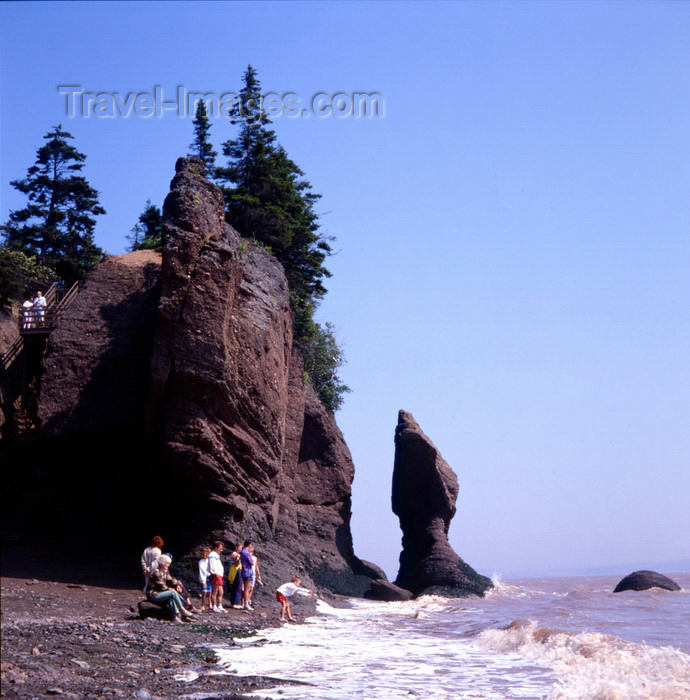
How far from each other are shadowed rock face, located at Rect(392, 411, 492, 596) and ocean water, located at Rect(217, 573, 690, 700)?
43.7ft

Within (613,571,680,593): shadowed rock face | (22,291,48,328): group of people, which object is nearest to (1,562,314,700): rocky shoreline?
(22,291,48,328): group of people

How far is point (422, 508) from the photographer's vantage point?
128ft

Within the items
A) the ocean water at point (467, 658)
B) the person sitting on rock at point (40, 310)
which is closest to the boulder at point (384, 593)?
the ocean water at point (467, 658)

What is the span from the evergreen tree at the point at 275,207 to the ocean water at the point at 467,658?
55.3 feet

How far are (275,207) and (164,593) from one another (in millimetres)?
20868

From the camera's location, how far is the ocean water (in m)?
10.7

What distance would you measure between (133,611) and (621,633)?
12.2 meters

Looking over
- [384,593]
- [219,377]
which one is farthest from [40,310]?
[384,593]

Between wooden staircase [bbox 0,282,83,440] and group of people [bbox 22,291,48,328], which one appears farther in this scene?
group of people [bbox 22,291,48,328]

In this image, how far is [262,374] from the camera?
78.4ft

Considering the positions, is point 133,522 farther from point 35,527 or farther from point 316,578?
point 316,578

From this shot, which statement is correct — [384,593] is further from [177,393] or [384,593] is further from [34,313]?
[34,313]

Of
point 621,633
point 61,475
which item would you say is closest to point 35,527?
point 61,475

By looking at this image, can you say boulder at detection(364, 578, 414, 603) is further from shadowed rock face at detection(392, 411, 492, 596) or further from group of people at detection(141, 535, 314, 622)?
group of people at detection(141, 535, 314, 622)
